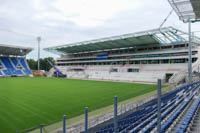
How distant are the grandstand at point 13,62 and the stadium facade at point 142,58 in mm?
10352

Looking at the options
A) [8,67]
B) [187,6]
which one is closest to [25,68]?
[8,67]

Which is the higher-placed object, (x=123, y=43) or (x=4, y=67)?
(x=123, y=43)

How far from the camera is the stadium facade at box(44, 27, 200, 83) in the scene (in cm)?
3403

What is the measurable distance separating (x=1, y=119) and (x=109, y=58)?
1728 inches

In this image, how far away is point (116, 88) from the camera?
22.9 metres

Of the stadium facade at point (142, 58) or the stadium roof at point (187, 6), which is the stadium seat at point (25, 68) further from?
the stadium roof at point (187, 6)

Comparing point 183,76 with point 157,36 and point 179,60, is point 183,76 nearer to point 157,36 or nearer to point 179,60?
point 179,60

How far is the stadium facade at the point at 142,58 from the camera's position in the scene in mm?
34031

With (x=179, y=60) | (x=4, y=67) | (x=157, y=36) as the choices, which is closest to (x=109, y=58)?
(x=157, y=36)

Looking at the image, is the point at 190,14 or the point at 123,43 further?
the point at 123,43

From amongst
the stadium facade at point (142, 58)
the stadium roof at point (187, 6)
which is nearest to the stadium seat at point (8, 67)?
the stadium facade at point (142, 58)

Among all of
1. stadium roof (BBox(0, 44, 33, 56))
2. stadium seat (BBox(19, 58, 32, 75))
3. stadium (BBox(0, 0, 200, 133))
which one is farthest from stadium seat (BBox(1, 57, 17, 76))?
stadium seat (BBox(19, 58, 32, 75))

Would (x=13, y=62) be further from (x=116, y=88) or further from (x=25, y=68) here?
(x=116, y=88)

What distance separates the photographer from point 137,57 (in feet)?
144
